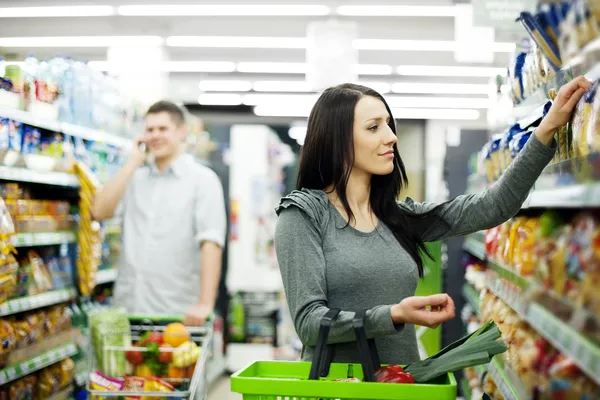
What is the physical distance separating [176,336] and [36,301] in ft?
5.08

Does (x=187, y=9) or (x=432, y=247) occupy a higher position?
(x=187, y=9)

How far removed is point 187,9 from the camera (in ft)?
31.4

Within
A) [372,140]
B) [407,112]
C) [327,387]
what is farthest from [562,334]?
[407,112]

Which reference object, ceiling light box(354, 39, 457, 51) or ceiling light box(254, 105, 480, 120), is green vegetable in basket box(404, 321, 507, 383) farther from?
ceiling light box(254, 105, 480, 120)

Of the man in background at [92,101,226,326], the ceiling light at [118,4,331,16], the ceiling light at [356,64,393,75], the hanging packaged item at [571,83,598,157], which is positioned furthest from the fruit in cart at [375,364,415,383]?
the ceiling light at [356,64,393,75]

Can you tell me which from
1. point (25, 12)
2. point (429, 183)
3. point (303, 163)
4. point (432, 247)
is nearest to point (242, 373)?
point (303, 163)

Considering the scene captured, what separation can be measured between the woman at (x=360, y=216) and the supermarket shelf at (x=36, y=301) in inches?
88.5

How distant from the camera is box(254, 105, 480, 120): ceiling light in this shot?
17.1 m

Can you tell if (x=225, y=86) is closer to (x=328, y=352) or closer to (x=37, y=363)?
(x=37, y=363)

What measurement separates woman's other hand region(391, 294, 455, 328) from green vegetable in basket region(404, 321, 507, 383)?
3.1 inches

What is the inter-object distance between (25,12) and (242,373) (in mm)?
10222

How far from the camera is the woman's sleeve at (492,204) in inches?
79.4

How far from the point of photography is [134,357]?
2869 millimetres

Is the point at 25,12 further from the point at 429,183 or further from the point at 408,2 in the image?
the point at 429,183
